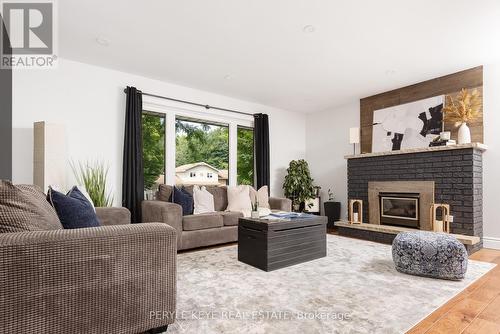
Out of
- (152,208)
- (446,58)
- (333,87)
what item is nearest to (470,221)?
(446,58)

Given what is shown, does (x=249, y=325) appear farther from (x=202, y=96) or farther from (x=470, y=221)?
(x=202, y=96)

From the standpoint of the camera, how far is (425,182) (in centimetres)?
420

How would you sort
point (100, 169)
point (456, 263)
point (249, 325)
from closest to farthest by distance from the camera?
1. point (249, 325)
2. point (456, 263)
3. point (100, 169)

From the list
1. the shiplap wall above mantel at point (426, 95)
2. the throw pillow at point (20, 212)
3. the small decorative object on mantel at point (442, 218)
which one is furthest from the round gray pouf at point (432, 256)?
the throw pillow at point (20, 212)

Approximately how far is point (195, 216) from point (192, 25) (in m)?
2.34

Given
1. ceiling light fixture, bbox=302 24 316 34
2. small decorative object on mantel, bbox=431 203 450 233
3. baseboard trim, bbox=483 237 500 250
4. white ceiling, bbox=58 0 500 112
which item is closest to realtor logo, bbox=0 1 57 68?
white ceiling, bbox=58 0 500 112

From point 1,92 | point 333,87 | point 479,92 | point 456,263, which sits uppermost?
point 333,87

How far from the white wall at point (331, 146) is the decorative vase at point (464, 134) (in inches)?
73.0

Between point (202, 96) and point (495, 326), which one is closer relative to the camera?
point (495, 326)

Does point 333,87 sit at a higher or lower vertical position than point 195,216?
higher

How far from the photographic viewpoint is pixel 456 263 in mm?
2484

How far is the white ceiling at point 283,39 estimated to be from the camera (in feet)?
8.66

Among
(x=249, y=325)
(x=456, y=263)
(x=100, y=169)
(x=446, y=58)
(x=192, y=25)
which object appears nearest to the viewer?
(x=249, y=325)

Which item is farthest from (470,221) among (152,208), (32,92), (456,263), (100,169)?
(32,92)
